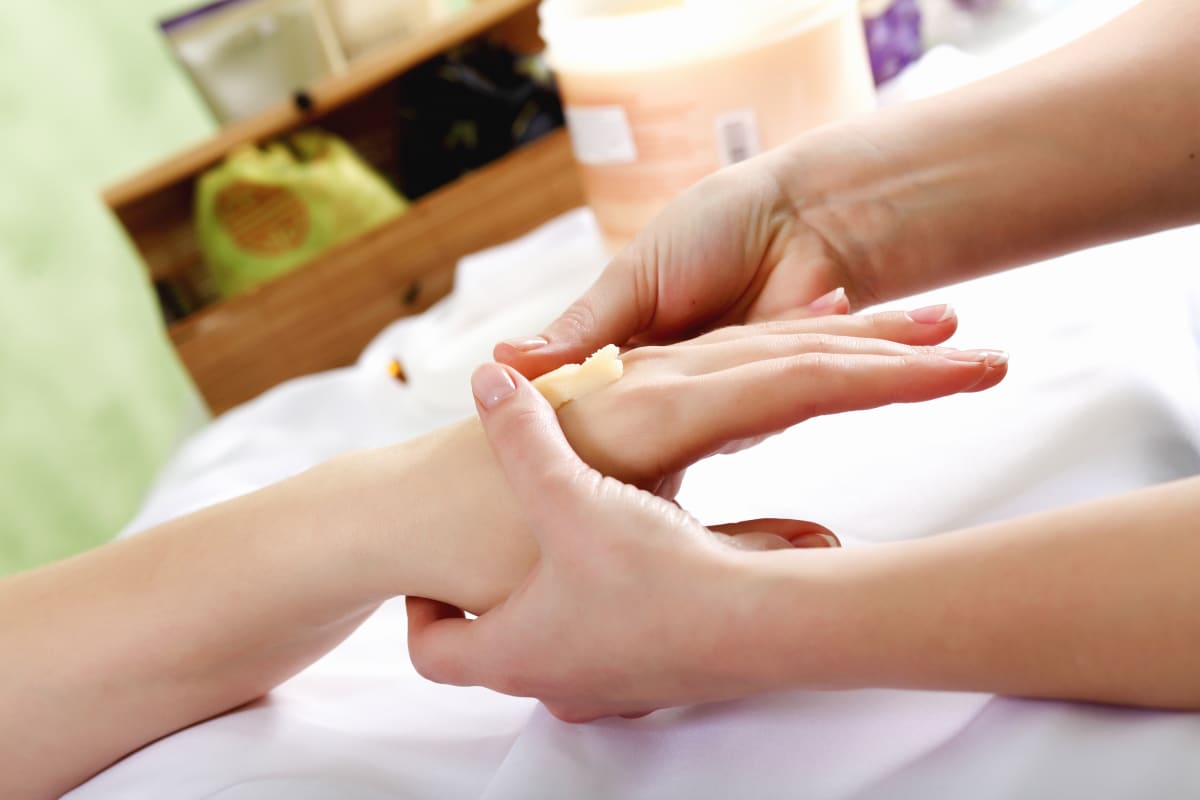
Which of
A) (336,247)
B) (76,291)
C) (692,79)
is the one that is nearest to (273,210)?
(336,247)

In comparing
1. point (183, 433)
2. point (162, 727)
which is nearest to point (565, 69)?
point (162, 727)

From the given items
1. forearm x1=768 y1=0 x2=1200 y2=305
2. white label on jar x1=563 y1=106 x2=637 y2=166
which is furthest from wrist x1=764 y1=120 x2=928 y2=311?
white label on jar x1=563 y1=106 x2=637 y2=166

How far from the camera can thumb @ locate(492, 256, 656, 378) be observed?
0.65 m

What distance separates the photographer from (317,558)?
0.62 meters

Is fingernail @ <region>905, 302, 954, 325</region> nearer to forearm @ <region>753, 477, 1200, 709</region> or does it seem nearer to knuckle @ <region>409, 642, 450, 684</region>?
forearm @ <region>753, 477, 1200, 709</region>

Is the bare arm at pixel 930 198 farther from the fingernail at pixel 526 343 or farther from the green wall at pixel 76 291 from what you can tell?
the green wall at pixel 76 291

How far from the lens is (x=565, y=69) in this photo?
102cm

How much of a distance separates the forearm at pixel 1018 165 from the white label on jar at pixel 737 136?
0.60 feet

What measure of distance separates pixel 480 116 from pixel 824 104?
635 mm

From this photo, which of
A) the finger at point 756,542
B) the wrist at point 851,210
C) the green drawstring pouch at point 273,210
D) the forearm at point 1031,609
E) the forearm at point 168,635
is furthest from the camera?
the green drawstring pouch at point 273,210

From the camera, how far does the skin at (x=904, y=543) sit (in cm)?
43

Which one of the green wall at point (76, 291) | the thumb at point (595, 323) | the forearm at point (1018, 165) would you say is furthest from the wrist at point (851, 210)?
the green wall at point (76, 291)

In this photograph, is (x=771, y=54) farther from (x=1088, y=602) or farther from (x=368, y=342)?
(x=368, y=342)

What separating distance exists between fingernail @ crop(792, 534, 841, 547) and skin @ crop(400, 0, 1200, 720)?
5cm
